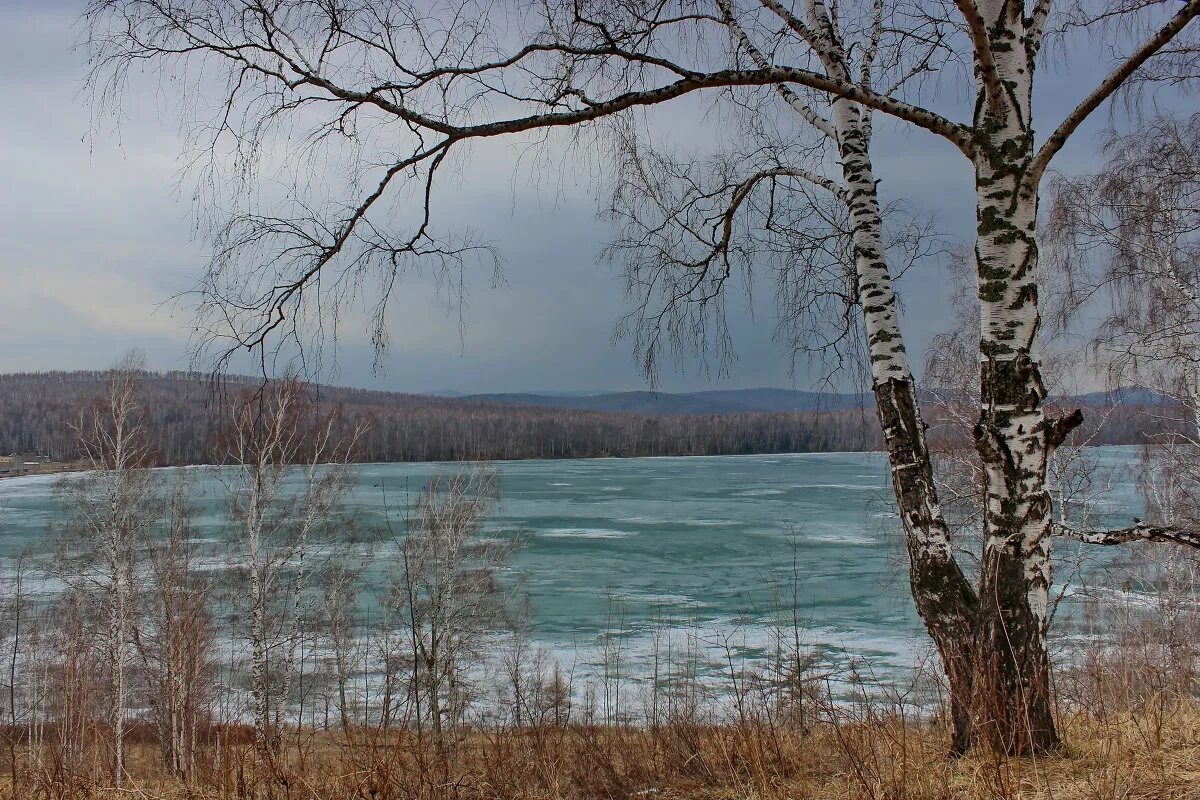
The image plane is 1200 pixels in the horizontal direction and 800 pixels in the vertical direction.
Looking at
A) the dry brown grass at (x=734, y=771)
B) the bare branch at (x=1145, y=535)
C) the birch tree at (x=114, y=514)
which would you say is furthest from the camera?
the birch tree at (x=114, y=514)

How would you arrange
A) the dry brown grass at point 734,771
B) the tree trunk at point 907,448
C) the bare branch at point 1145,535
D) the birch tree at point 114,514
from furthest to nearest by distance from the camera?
the birch tree at point 114,514 → the tree trunk at point 907,448 → the bare branch at point 1145,535 → the dry brown grass at point 734,771

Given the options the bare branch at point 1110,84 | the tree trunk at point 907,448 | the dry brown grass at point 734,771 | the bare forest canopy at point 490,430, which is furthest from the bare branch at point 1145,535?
the bare forest canopy at point 490,430

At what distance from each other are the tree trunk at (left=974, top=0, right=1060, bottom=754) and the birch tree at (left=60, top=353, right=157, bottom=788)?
44.3 ft

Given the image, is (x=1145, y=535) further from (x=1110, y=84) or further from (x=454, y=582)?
(x=454, y=582)

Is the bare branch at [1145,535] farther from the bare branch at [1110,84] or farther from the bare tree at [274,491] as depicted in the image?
the bare tree at [274,491]

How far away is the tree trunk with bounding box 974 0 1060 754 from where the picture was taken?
10.2 feet

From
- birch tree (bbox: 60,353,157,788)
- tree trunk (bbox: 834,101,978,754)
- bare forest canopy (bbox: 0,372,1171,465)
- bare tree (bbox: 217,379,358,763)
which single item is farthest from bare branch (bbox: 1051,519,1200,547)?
bare forest canopy (bbox: 0,372,1171,465)

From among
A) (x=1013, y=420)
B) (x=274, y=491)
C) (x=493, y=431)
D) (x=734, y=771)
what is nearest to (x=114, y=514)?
(x=274, y=491)

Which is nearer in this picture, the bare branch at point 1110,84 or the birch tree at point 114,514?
the bare branch at point 1110,84

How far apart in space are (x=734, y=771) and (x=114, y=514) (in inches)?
554

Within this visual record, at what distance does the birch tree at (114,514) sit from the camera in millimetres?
13969

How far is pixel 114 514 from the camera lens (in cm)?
1405

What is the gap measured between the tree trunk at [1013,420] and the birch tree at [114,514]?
13510 mm

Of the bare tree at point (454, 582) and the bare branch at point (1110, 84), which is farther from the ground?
the bare branch at point (1110, 84)
